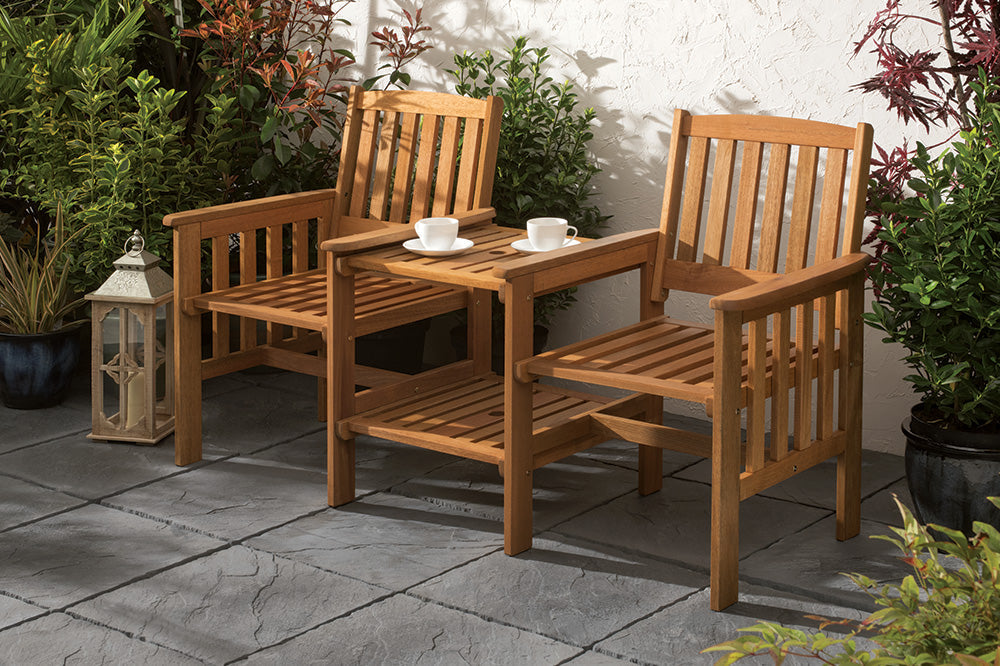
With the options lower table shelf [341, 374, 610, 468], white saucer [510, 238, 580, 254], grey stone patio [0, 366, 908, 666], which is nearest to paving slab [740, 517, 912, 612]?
grey stone patio [0, 366, 908, 666]

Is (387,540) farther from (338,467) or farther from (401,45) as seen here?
(401,45)

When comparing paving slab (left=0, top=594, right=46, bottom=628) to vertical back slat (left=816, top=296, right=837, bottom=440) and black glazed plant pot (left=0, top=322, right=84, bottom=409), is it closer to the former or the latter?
black glazed plant pot (left=0, top=322, right=84, bottom=409)

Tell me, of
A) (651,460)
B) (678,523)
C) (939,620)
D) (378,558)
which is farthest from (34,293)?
(939,620)

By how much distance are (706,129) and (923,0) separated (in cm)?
77

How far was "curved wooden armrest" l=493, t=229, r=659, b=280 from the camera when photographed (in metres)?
2.86

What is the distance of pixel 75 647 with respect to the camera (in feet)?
8.20

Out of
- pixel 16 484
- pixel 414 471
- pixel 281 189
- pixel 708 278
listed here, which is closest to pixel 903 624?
pixel 708 278

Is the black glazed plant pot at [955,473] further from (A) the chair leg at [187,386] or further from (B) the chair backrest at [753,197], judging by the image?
(A) the chair leg at [187,386]

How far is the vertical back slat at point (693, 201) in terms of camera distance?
323 cm

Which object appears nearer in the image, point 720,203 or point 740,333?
point 740,333

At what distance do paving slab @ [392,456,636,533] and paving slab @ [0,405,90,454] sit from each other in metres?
1.19

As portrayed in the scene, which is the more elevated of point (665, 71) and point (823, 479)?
point (665, 71)

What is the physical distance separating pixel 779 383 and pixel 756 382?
12cm

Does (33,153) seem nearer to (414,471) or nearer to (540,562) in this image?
(414,471)
